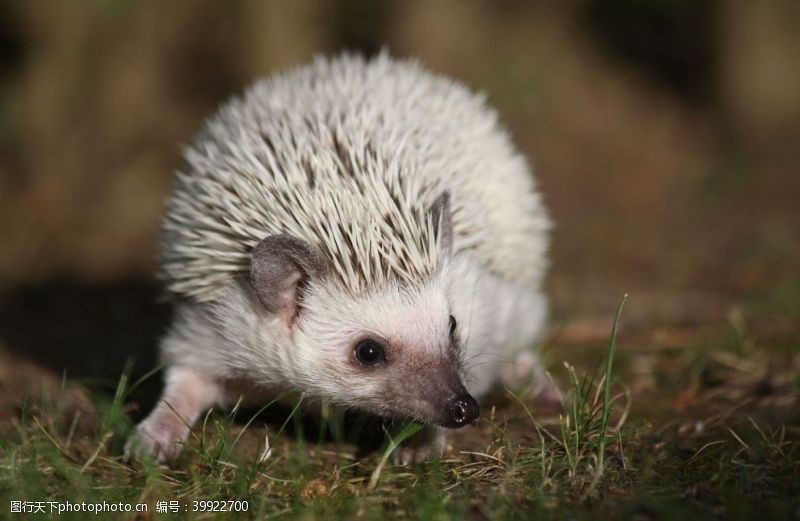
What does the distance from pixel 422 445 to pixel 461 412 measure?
0.36m

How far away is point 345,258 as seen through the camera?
3.33 meters

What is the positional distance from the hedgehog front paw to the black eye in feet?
2.31

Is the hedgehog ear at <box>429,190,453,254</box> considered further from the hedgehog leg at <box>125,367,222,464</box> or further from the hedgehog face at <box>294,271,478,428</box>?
the hedgehog leg at <box>125,367,222,464</box>

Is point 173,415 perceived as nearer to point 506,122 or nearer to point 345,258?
point 345,258

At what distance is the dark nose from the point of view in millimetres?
3160

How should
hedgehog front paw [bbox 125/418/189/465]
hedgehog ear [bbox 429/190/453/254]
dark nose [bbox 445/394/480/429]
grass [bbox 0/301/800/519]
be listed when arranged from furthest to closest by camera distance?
1. hedgehog ear [bbox 429/190/453/254]
2. hedgehog front paw [bbox 125/418/189/465]
3. dark nose [bbox 445/394/480/429]
4. grass [bbox 0/301/800/519]

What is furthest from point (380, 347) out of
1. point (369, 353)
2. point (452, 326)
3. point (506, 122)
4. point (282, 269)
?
point (506, 122)

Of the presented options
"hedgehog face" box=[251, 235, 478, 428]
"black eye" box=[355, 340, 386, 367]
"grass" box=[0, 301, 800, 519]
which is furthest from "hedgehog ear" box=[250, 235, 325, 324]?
"grass" box=[0, 301, 800, 519]

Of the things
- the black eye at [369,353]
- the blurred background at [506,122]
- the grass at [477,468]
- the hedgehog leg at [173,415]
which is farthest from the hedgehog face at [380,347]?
the blurred background at [506,122]

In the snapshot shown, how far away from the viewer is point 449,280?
11.8ft

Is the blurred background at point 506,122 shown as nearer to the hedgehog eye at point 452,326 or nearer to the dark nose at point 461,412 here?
the hedgehog eye at point 452,326

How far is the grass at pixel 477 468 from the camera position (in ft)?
9.34

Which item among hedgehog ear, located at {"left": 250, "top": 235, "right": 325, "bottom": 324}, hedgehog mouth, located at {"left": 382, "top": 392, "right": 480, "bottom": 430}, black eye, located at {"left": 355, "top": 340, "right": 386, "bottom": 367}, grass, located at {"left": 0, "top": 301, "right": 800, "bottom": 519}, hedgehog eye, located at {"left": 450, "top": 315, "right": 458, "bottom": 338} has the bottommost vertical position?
grass, located at {"left": 0, "top": 301, "right": 800, "bottom": 519}

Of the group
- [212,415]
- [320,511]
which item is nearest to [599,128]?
[212,415]
